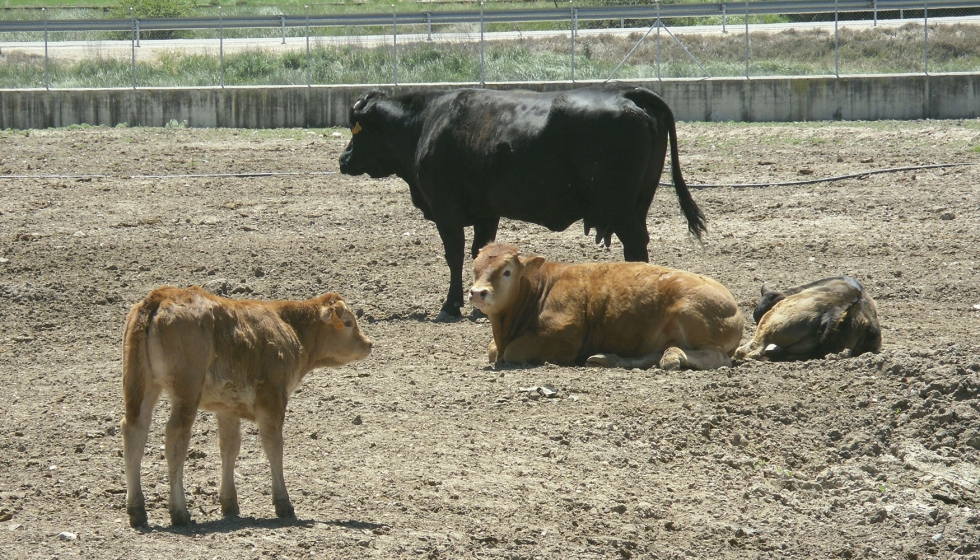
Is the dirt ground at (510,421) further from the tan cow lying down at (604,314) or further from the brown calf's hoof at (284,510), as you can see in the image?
the tan cow lying down at (604,314)

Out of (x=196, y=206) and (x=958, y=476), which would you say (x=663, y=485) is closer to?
(x=958, y=476)

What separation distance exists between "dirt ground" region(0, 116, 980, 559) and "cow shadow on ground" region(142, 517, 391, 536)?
2 cm

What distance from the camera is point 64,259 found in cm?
1217

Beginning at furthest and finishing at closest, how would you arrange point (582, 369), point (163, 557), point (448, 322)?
1. point (448, 322)
2. point (582, 369)
3. point (163, 557)

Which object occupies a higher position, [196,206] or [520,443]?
[196,206]

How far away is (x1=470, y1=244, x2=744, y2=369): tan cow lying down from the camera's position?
8211 millimetres

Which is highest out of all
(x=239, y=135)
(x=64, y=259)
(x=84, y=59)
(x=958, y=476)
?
(x=84, y=59)

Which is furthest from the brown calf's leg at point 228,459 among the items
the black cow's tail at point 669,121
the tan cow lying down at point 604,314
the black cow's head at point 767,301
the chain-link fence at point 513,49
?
the chain-link fence at point 513,49

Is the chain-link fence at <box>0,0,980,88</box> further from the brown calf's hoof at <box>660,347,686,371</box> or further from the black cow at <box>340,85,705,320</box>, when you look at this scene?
the brown calf's hoof at <box>660,347,686,371</box>

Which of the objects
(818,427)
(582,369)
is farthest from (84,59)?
(818,427)

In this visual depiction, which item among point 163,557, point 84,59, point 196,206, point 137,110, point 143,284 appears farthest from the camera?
point 84,59

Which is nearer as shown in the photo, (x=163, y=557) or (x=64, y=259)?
(x=163, y=557)

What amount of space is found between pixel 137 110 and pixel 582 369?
17.5 m

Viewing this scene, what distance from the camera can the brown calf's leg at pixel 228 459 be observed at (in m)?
5.43
